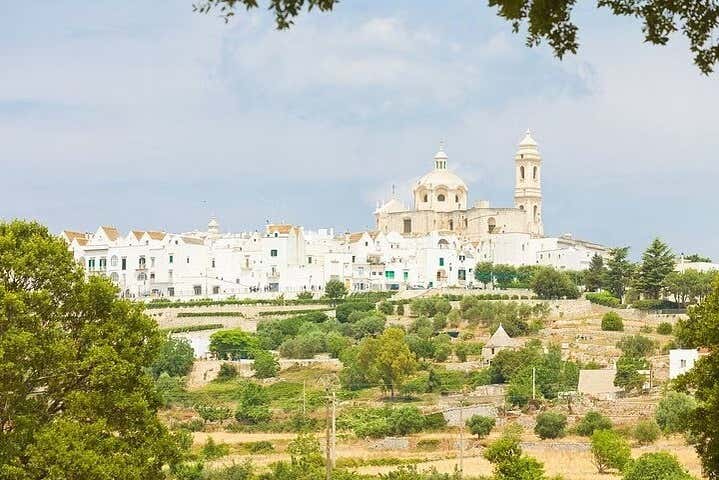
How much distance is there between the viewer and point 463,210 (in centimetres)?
10475

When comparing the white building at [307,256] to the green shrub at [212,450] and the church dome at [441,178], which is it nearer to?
the church dome at [441,178]

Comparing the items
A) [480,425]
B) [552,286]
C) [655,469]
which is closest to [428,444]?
[480,425]

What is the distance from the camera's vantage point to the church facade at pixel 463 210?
10231cm

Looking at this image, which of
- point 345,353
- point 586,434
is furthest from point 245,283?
point 586,434

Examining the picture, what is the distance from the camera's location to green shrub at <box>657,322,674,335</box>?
69.7 m

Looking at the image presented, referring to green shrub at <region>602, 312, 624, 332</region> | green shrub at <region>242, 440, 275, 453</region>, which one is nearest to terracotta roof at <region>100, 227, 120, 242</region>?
green shrub at <region>602, 312, 624, 332</region>

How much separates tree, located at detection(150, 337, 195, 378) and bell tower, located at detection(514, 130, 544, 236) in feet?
136

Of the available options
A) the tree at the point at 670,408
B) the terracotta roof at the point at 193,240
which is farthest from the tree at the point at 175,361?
the tree at the point at 670,408

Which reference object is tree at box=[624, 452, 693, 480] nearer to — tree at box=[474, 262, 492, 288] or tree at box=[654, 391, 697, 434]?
tree at box=[654, 391, 697, 434]

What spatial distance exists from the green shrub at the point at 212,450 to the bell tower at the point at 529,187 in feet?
197

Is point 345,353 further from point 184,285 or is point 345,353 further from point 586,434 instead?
point 184,285

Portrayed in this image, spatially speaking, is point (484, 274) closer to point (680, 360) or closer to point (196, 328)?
point (196, 328)

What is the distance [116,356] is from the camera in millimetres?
21625

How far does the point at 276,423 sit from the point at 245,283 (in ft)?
121
